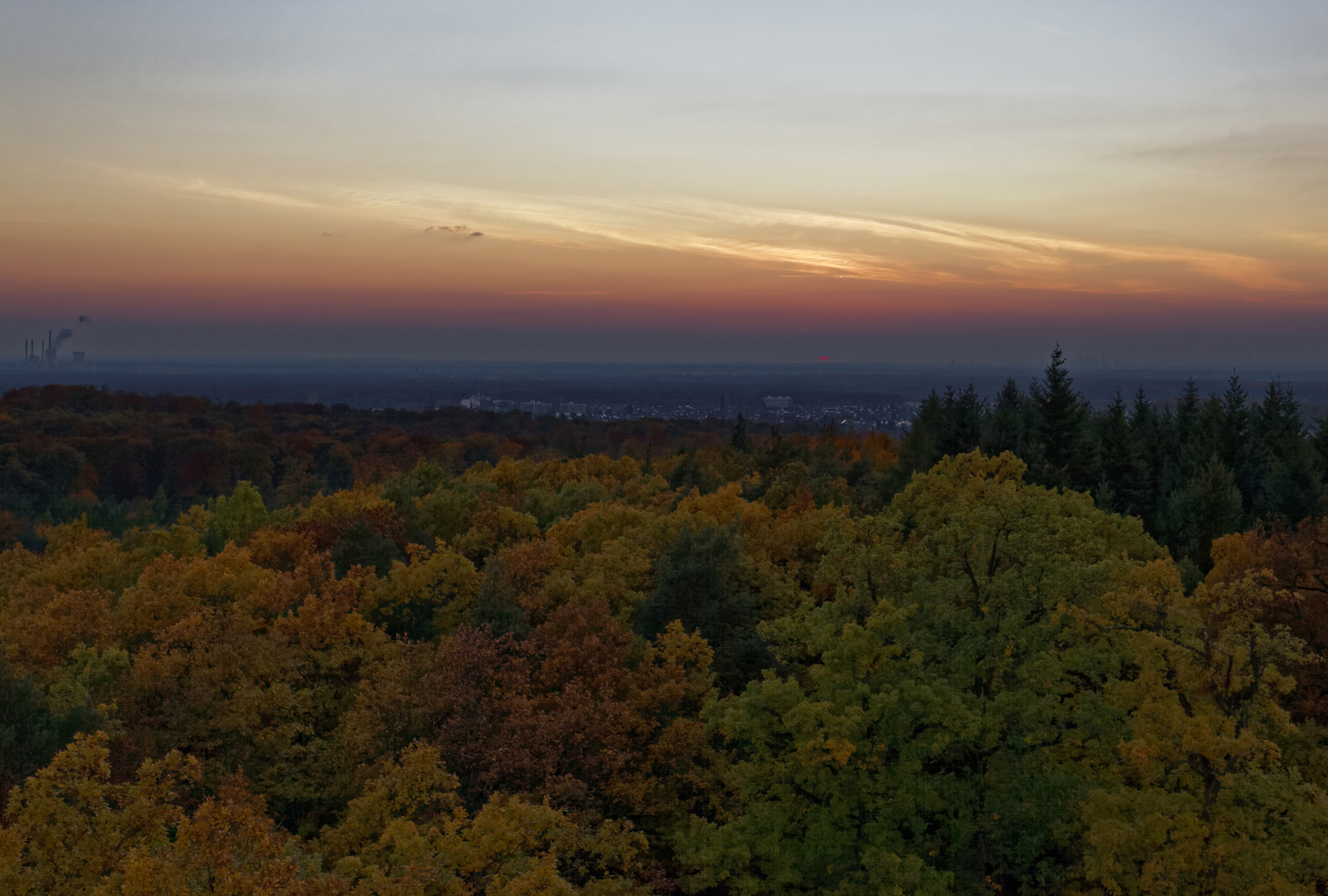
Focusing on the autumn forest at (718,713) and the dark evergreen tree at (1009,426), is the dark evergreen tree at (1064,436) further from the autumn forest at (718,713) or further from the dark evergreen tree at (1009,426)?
the autumn forest at (718,713)

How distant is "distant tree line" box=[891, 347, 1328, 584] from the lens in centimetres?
Result: 5547

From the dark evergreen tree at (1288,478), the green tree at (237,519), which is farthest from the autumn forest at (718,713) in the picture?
the green tree at (237,519)

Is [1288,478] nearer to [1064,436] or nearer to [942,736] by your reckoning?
[1064,436]

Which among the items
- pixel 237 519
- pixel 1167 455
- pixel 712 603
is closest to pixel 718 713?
pixel 712 603

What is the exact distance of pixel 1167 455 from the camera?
75.7 m

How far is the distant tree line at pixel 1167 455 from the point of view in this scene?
55.5 m

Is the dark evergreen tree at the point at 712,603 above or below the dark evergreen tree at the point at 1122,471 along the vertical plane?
below

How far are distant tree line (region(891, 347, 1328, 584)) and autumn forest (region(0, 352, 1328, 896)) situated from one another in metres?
0.58

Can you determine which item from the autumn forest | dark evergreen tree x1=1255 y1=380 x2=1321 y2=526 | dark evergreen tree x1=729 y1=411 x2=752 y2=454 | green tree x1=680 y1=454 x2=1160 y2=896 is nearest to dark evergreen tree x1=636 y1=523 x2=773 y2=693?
the autumn forest

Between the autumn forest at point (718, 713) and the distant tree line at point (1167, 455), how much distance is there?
58 cm

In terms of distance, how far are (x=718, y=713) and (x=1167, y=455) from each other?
191ft

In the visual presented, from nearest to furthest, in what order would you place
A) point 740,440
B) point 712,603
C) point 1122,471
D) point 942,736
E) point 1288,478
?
point 942,736
point 712,603
point 1288,478
point 1122,471
point 740,440

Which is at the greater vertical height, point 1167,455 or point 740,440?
point 1167,455

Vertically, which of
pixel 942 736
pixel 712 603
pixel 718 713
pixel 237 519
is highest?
pixel 942 736
